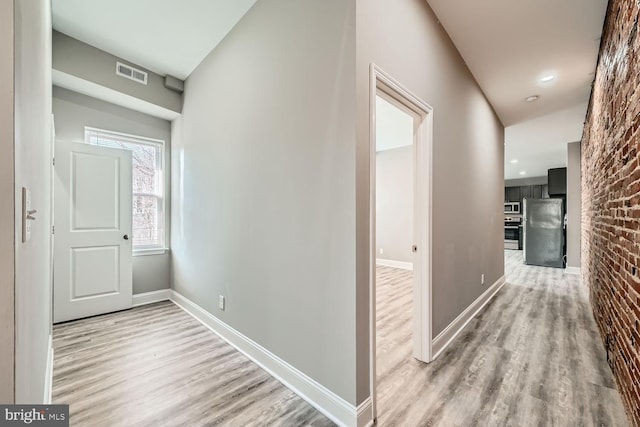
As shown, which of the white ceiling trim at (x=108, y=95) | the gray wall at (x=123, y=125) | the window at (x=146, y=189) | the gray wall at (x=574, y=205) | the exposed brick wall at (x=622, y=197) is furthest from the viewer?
the gray wall at (x=574, y=205)

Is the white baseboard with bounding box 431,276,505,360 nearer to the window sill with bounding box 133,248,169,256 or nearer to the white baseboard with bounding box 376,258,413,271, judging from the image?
the white baseboard with bounding box 376,258,413,271

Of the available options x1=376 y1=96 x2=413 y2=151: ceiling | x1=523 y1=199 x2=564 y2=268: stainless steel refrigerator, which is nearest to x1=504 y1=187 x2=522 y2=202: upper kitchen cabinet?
x1=523 y1=199 x2=564 y2=268: stainless steel refrigerator

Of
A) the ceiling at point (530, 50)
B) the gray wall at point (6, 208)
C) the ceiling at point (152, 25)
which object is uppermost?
the ceiling at point (152, 25)

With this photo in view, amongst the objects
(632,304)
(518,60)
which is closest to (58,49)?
(518,60)

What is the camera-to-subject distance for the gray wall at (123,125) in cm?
307

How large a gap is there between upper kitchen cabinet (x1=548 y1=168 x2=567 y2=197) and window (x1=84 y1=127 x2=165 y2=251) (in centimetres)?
961

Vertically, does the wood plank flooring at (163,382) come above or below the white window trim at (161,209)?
below

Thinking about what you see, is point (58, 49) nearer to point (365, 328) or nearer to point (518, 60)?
point (365, 328)

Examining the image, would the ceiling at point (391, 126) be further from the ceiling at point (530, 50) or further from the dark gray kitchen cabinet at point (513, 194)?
the dark gray kitchen cabinet at point (513, 194)

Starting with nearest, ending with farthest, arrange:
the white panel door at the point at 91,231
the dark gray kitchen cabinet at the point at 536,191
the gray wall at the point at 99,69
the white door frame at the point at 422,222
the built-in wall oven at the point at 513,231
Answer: the white door frame at the point at 422,222, the gray wall at the point at 99,69, the white panel door at the point at 91,231, the built-in wall oven at the point at 513,231, the dark gray kitchen cabinet at the point at 536,191

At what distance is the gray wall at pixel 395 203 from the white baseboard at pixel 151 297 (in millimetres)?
4677

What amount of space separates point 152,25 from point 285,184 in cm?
222

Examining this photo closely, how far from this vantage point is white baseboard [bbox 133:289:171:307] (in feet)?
11.5

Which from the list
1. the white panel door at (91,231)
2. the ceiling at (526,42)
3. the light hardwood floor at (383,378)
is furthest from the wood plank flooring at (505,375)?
the white panel door at (91,231)
